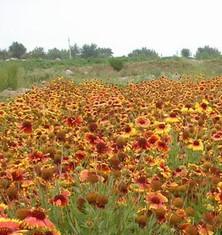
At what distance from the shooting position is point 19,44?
6250cm

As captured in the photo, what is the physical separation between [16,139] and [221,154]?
1709 millimetres

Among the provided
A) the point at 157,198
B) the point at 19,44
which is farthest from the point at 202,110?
the point at 19,44

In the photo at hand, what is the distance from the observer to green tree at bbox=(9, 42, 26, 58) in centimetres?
6124

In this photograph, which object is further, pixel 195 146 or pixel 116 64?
pixel 116 64

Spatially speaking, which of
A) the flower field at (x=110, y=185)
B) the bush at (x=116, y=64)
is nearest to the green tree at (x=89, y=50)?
the bush at (x=116, y=64)

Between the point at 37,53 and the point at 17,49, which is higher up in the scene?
the point at 17,49

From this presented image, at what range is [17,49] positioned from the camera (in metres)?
61.8

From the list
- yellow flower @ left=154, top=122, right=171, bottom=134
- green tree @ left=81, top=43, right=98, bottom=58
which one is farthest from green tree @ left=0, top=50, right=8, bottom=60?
yellow flower @ left=154, top=122, right=171, bottom=134

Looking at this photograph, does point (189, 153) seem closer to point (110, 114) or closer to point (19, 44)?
point (110, 114)

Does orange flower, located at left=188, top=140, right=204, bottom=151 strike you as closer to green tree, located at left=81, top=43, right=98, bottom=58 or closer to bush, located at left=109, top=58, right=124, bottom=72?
bush, located at left=109, top=58, right=124, bottom=72

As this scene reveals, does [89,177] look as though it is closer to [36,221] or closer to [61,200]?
[61,200]

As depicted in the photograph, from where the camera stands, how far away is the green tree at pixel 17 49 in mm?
61244

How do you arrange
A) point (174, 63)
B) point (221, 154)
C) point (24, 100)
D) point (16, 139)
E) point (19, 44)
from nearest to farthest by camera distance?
point (221, 154)
point (16, 139)
point (24, 100)
point (174, 63)
point (19, 44)

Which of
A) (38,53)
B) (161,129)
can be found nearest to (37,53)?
(38,53)
